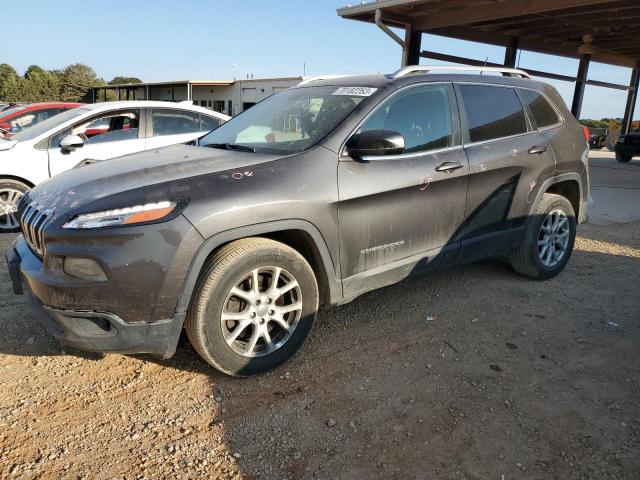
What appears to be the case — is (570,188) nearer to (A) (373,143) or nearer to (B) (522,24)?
(A) (373,143)

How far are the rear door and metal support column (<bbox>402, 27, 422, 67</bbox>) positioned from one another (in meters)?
8.52

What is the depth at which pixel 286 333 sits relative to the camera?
307cm

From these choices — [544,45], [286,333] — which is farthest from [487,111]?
[544,45]

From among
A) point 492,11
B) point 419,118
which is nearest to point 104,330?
point 419,118

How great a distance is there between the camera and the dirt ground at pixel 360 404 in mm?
2307

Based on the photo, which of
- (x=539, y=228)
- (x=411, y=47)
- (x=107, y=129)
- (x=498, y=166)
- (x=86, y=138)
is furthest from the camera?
(x=411, y=47)

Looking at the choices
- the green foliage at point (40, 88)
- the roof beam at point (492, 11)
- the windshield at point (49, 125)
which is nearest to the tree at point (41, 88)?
the green foliage at point (40, 88)

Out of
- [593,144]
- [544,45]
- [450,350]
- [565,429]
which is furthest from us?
[593,144]

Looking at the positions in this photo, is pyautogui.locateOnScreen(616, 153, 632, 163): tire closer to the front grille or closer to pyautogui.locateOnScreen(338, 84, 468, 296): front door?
pyautogui.locateOnScreen(338, 84, 468, 296): front door

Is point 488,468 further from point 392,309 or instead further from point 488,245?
point 488,245

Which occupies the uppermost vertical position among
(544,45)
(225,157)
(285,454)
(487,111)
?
(544,45)

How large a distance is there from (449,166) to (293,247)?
4.41ft

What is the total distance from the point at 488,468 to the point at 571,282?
3045 mm

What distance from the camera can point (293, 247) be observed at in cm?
313
